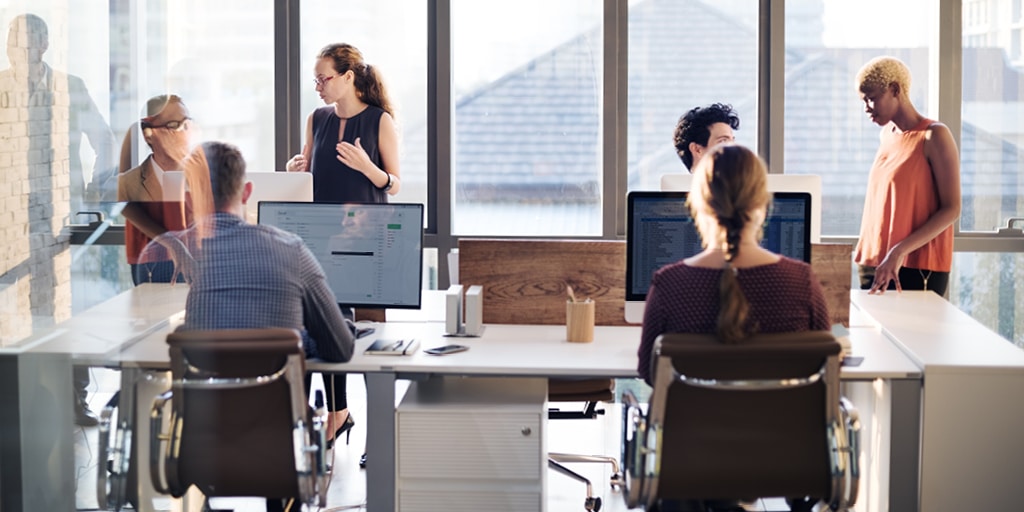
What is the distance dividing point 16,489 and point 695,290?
1477 mm

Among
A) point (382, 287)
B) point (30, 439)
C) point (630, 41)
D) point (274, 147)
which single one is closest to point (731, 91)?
point (630, 41)

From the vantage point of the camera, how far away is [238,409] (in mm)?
2867

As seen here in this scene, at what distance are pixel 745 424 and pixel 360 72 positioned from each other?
106 inches

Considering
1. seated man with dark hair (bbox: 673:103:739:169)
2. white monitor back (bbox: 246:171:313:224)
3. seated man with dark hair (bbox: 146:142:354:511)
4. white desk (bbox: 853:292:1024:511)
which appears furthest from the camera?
seated man with dark hair (bbox: 673:103:739:169)

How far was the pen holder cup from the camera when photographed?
11.7 feet

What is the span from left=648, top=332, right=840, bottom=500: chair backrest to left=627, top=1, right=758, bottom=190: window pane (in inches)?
133

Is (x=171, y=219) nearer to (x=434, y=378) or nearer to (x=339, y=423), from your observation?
(x=434, y=378)

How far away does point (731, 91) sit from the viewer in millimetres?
6000

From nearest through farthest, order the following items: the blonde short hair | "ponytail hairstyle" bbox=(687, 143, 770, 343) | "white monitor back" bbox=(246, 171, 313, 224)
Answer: "ponytail hairstyle" bbox=(687, 143, 770, 343)
"white monitor back" bbox=(246, 171, 313, 224)
the blonde short hair

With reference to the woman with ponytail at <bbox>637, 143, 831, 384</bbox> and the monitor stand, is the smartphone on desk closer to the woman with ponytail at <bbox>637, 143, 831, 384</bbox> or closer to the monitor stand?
the monitor stand

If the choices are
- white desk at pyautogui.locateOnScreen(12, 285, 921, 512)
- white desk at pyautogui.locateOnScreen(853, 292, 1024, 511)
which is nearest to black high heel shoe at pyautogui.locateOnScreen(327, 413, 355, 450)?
white desk at pyautogui.locateOnScreen(12, 285, 921, 512)

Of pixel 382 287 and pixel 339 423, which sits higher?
pixel 382 287

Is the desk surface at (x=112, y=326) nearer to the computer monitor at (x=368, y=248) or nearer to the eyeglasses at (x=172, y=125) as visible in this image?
the eyeglasses at (x=172, y=125)

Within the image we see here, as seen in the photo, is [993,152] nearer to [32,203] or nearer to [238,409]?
[238,409]
